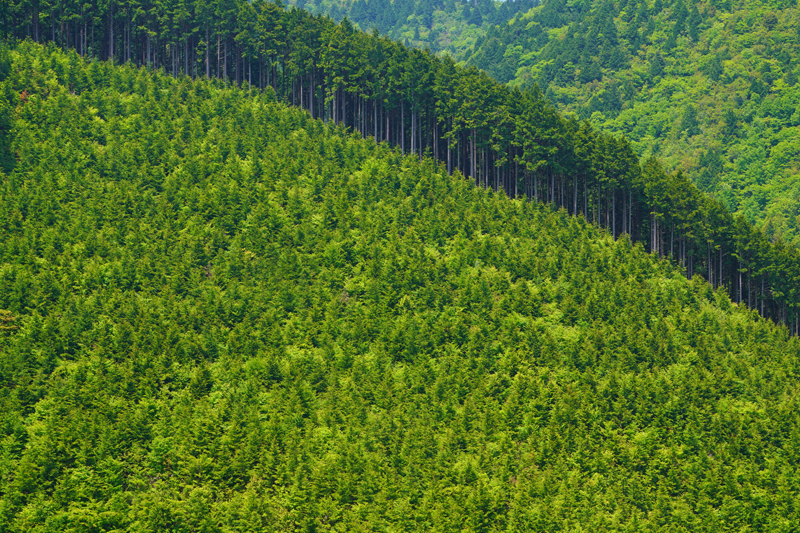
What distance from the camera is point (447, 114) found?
351 ft

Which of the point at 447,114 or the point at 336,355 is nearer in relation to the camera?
the point at 336,355

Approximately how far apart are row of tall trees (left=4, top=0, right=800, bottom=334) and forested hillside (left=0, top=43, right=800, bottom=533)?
1442cm

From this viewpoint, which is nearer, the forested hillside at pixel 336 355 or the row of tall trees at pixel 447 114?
the forested hillside at pixel 336 355

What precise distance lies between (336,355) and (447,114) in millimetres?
48231

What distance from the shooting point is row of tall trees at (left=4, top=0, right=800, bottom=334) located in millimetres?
102938

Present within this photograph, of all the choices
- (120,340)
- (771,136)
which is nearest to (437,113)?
(120,340)

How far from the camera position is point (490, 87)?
10769 centimetres

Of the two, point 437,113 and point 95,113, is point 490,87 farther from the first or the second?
point 95,113

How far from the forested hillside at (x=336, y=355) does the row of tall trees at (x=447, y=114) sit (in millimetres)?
14420

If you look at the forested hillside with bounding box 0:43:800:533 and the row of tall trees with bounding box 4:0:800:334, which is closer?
the forested hillside with bounding box 0:43:800:533

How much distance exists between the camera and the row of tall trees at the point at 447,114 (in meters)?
103

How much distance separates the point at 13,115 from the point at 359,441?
5291 cm

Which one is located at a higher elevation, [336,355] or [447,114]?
[447,114]

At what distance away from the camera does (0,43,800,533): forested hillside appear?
55.1 m
